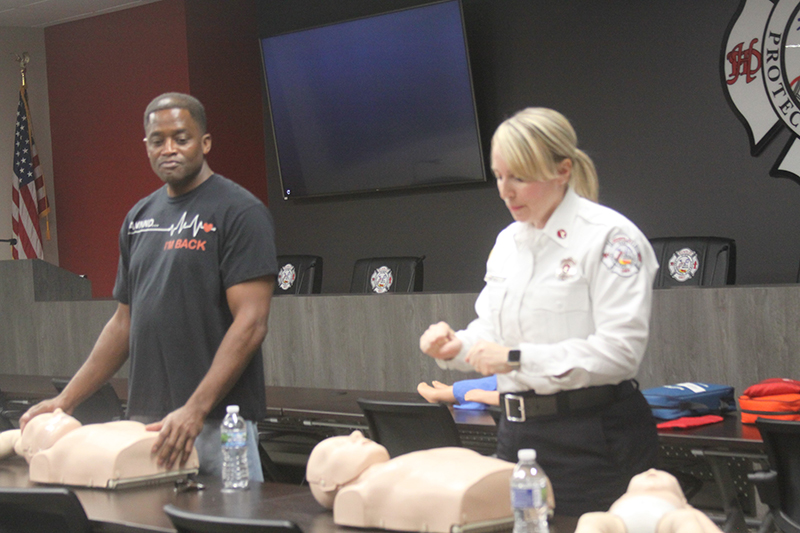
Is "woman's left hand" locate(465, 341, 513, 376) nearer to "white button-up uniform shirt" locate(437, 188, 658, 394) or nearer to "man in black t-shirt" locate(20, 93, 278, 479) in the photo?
"white button-up uniform shirt" locate(437, 188, 658, 394)

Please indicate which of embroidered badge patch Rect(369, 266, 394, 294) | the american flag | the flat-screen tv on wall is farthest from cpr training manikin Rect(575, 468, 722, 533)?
the american flag

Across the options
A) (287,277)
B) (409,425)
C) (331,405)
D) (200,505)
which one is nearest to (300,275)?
(287,277)

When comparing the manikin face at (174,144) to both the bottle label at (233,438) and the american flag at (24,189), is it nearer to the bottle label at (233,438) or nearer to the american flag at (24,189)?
the bottle label at (233,438)

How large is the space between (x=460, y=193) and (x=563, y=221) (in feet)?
17.1

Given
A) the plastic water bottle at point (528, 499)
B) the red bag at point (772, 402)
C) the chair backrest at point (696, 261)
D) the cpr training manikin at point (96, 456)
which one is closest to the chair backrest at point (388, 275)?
the chair backrest at point (696, 261)

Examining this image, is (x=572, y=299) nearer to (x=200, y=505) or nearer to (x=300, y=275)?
(x=200, y=505)

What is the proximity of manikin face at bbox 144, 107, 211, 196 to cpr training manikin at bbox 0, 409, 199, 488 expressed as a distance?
62 cm

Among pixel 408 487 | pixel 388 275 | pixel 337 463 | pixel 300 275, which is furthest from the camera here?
pixel 300 275

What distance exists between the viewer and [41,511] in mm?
1730

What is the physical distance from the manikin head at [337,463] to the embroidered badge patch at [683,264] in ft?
11.6

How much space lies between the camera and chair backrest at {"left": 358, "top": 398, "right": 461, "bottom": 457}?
285 cm

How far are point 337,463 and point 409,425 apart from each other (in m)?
1.30

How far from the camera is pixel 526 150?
5.71ft

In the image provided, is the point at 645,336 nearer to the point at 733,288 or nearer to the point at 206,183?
the point at 206,183
